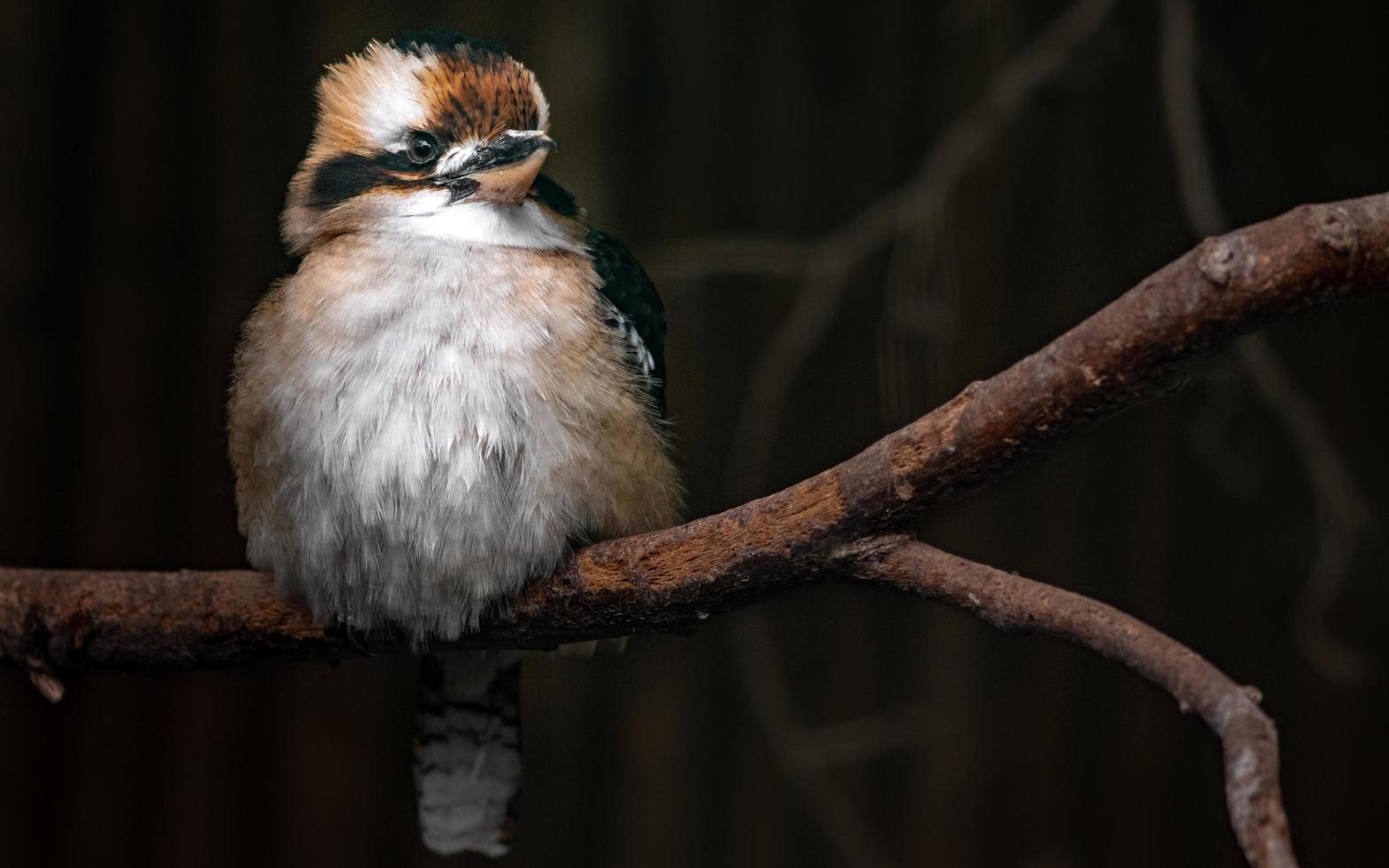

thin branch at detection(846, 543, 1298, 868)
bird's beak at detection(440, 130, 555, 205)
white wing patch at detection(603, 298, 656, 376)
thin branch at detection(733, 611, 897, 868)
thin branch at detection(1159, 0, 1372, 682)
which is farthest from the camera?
thin branch at detection(733, 611, 897, 868)

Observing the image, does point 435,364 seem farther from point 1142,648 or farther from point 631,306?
point 1142,648

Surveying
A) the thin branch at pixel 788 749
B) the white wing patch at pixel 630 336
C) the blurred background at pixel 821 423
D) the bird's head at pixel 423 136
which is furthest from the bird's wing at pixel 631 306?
the thin branch at pixel 788 749

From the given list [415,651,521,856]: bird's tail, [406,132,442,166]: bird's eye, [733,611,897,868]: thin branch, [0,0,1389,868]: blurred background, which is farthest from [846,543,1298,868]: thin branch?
[733,611,897,868]: thin branch

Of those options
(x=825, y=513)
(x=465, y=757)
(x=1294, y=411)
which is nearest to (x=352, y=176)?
(x=825, y=513)

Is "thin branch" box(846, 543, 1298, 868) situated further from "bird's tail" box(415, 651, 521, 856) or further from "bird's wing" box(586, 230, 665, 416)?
"bird's tail" box(415, 651, 521, 856)

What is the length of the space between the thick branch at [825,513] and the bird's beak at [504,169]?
25cm

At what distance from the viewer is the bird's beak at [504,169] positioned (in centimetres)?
89

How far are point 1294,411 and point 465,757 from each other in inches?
42.3

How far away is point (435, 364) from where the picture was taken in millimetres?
927

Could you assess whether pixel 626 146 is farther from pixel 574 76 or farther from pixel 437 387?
pixel 437 387

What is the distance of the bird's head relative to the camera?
35.8 inches

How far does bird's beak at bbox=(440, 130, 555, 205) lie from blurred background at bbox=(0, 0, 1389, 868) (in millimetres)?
609

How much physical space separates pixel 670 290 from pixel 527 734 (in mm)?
604

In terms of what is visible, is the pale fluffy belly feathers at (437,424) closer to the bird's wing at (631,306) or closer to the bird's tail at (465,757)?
the bird's wing at (631,306)
